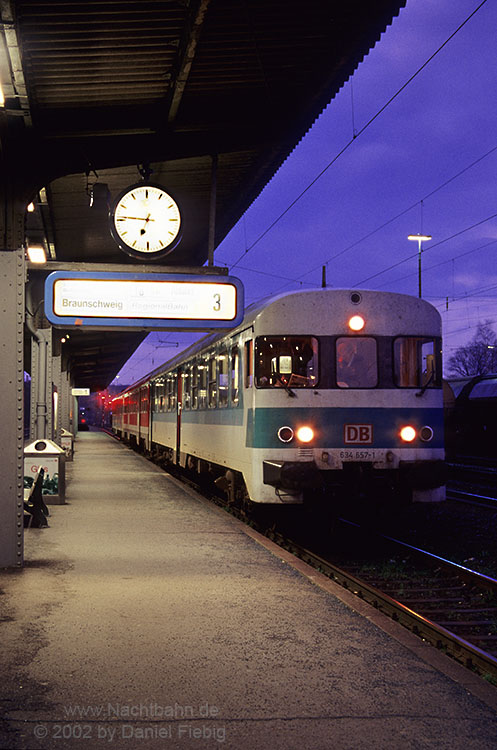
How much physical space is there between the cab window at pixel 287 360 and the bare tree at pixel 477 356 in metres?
67.8

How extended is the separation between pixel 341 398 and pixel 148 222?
10.0 ft

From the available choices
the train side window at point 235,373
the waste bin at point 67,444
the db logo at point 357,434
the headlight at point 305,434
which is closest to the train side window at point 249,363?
the train side window at point 235,373

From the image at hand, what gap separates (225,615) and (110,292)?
3380 millimetres

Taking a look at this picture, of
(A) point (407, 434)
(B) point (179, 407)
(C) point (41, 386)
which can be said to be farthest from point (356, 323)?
(B) point (179, 407)

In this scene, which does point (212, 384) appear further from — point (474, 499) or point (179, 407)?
point (474, 499)

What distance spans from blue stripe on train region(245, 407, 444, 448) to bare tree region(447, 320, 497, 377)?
2658 inches

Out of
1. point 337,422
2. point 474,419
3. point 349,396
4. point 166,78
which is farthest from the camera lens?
point 474,419

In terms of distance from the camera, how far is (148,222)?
27.2 ft

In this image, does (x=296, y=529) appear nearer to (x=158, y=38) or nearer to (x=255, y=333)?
(x=255, y=333)

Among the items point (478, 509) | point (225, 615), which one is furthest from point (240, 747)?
point (478, 509)

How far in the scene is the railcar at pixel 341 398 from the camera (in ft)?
30.7

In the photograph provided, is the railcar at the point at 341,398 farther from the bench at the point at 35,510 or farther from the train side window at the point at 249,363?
the bench at the point at 35,510

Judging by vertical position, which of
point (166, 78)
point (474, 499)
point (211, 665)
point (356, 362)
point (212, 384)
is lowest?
point (474, 499)

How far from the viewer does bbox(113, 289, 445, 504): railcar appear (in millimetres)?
9344
